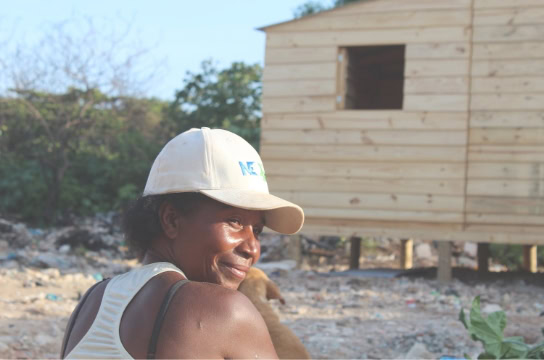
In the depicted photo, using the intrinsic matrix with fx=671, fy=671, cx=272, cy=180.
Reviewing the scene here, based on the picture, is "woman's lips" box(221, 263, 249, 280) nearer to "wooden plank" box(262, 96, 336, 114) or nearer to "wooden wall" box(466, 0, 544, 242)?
"wooden wall" box(466, 0, 544, 242)

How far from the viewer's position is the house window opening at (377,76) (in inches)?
473

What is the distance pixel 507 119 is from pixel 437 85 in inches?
40.9

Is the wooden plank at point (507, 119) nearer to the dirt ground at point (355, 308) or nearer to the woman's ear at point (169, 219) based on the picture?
the dirt ground at point (355, 308)

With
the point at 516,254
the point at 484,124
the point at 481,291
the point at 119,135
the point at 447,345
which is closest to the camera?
the point at 447,345

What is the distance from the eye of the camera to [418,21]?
9.38m

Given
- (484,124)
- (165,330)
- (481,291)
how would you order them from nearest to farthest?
(165,330) → (481,291) → (484,124)

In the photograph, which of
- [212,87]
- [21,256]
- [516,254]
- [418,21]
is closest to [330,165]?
[418,21]

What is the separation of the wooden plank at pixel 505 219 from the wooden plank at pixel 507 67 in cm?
189

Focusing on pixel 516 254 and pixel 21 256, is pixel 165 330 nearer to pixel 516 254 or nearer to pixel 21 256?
pixel 21 256

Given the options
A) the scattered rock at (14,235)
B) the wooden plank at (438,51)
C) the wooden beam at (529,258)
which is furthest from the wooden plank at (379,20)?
the scattered rock at (14,235)

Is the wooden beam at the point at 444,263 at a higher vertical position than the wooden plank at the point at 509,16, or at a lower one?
lower

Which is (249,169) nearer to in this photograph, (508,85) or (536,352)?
(536,352)

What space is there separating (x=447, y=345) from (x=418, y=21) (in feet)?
17.8

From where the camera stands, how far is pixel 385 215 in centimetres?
945
